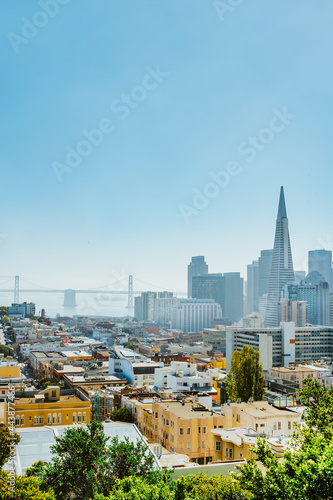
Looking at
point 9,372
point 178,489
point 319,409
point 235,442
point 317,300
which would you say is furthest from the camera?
point 317,300

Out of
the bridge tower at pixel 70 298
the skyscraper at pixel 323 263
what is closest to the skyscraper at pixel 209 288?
the skyscraper at pixel 323 263

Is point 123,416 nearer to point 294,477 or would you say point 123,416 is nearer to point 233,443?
point 233,443

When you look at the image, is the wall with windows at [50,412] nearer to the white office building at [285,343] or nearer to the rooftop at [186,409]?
the rooftop at [186,409]

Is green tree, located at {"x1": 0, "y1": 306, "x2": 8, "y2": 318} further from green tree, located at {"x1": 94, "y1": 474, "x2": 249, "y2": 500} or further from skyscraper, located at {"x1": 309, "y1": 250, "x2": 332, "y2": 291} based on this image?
green tree, located at {"x1": 94, "y1": 474, "x2": 249, "y2": 500}

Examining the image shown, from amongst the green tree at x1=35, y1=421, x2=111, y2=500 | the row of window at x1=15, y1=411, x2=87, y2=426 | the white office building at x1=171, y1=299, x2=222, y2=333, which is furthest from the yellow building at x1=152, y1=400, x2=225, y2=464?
the white office building at x1=171, y1=299, x2=222, y2=333

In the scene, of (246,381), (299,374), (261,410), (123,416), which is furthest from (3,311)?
(261,410)

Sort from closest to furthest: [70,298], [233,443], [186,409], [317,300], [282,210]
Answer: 1. [233,443]
2. [186,409]
3. [282,210]
4. [317,300]
5. [70,298]

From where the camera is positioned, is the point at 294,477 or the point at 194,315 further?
the point at 194,315
